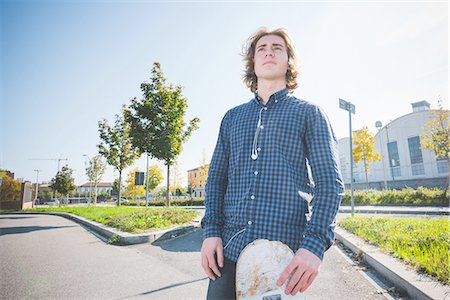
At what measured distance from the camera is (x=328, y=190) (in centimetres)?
125

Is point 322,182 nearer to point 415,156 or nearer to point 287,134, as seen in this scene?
point 287,134

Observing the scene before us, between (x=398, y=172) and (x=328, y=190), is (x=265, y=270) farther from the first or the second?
(x=398, y=172)

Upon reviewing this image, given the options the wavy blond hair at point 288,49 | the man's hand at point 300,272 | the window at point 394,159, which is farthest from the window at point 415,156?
the man's hand at point 300,272

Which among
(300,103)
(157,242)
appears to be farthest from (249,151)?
(157,242)

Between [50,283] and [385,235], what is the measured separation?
6606 mm

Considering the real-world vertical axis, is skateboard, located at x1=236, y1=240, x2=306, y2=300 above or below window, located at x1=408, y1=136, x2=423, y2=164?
below

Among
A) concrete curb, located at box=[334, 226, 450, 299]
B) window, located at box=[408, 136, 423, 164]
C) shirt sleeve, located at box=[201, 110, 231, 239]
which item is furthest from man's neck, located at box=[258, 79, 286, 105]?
window, located at box=[408, 136, 423, 164]

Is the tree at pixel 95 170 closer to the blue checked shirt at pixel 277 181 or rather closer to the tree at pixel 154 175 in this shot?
the tree at pixel 154 175

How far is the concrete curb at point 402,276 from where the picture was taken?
9.02ft

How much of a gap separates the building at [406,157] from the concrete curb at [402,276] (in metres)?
27.2

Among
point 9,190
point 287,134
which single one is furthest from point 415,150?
point 9,190

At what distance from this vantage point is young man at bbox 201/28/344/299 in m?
1.23

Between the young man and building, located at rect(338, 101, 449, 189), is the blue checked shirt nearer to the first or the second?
the young man

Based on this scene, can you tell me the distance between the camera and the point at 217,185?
168 centimetres
